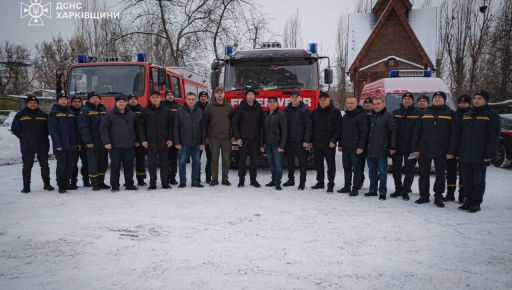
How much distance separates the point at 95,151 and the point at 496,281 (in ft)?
22.3

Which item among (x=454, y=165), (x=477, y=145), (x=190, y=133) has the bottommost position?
(x=454, y=165)

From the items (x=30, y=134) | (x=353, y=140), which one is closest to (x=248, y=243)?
(x=353, y=140)

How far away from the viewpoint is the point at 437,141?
5.92 meters

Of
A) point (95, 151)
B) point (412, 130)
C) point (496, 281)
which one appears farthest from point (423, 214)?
point (95, 151)

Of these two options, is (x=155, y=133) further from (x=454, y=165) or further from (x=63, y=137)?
(x=454, y=165)

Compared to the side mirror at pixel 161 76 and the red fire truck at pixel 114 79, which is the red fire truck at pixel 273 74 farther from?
the red fire truck at pixel 114 79

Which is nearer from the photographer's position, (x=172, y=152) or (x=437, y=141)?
(x=437, y=141)

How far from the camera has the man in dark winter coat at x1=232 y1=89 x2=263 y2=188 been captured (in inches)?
291

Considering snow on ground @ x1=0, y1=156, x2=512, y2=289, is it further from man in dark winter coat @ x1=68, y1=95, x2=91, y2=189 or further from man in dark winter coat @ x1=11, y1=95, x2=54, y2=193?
man in dark winter coat @ x1=68, y1=95, x2=91, y2=189

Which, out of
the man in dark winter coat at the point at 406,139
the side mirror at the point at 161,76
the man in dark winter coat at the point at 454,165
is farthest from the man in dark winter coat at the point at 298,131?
the side mirror at the point at 161,76

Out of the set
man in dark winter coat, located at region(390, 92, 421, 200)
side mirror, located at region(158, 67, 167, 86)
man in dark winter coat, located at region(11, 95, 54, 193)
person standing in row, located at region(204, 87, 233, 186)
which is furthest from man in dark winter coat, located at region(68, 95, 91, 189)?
man in dark winter coat, located at region(390, 92, 421, 200)

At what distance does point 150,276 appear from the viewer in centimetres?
332

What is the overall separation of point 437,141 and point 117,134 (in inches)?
231

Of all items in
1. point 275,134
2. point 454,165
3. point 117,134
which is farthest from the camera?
point 275,134
